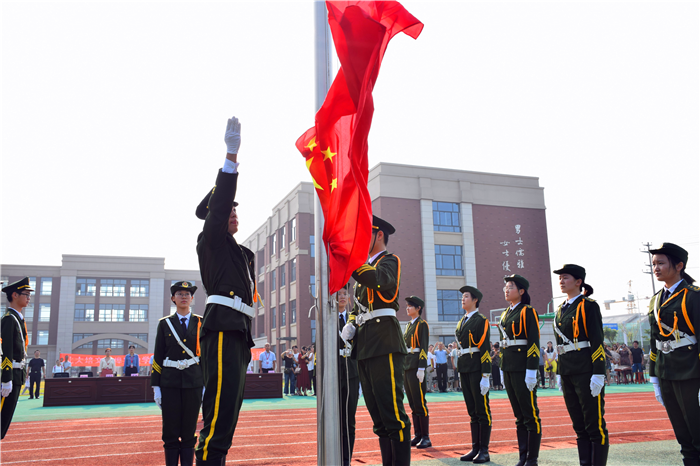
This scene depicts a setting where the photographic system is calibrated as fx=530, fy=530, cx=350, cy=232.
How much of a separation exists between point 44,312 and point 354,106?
70291mm

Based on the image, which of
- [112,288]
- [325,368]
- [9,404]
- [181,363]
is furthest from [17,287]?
[112,288]

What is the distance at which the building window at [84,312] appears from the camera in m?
64.0

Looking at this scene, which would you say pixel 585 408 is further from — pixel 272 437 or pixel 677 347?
pixel 272 437

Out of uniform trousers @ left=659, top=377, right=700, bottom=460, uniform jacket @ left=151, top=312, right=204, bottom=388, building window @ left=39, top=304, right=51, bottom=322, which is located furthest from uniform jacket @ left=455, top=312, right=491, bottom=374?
building window @ left=39, top=304, right=51, bottom=322

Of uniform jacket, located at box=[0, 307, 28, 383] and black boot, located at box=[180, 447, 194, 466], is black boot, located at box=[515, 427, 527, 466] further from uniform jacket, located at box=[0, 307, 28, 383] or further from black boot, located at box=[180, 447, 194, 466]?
uniform jacket, located at box=[0, 307, 28, 383]

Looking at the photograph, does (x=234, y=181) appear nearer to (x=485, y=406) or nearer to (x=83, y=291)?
(x=485, y=406)

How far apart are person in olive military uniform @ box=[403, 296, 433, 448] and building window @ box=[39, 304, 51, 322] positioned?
65.4m

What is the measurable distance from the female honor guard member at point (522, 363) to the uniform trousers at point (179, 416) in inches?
159

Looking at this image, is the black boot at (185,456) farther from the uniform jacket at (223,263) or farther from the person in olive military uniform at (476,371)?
the person in olive military uniform at (476,371)

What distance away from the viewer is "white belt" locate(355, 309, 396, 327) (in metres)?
5.26

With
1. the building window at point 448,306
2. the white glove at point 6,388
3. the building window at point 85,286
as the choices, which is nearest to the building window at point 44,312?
the building window at point 85,286

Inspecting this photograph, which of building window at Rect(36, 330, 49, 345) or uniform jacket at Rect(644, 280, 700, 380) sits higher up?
building window at Rect(36, 330, 49, 345)

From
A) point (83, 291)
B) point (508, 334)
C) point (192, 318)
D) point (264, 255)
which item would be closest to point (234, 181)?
point (192, 318)

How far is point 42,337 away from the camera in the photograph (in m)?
63.0
